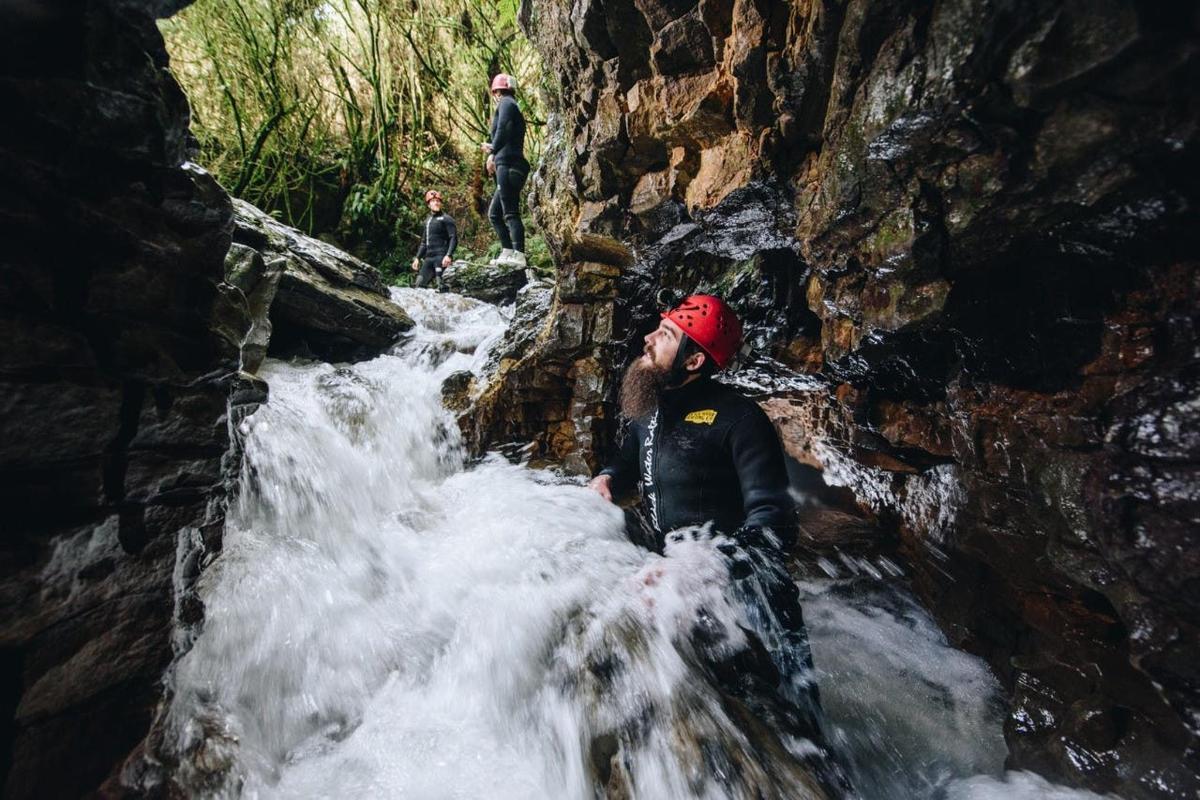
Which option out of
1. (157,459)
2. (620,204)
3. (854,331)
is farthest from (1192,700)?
(620,204)

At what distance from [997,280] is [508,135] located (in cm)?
790

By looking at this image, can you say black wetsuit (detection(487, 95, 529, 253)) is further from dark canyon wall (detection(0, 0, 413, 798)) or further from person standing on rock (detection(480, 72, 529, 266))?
dark canyon wall (detection(0, 0, 413, 798))

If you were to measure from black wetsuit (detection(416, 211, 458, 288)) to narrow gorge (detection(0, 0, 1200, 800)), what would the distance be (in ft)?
→ 22.3

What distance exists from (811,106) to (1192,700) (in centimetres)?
350

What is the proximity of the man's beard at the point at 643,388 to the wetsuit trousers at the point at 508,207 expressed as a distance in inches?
269

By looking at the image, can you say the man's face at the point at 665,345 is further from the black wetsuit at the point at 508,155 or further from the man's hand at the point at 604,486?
the black wetsuit at the point at 508,155

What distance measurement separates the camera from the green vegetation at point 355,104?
966 centimetres

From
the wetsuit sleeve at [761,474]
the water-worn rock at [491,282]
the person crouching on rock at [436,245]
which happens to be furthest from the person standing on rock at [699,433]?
the person crouching on rock at [436,245]

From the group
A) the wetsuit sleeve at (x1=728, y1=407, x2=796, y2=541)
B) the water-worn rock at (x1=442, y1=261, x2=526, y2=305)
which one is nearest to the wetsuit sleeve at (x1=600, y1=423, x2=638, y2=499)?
the wetsuit sleeve at (x1=728, y1=407, x2=796, y2=541)

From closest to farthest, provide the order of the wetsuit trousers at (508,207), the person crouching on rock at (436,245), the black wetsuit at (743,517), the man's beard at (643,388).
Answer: the black wetsuit at (743,517) → the man's beard at (643,388) → the wetsuit trousers at (508,207) → the person crouching on rock at (436,245)

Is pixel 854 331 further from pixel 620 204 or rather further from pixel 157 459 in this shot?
pixel 157 459

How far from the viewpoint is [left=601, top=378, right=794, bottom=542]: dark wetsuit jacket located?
2.38 meters

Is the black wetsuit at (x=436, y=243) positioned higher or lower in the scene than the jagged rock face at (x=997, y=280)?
higher

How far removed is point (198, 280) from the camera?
66.4 inches
